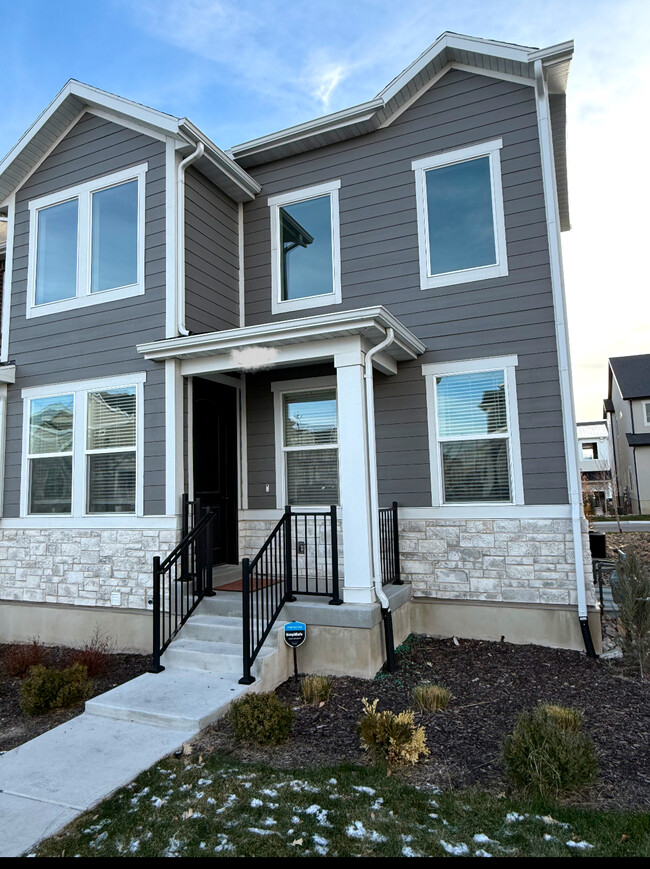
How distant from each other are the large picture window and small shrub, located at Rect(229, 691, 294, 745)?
3.04 metres

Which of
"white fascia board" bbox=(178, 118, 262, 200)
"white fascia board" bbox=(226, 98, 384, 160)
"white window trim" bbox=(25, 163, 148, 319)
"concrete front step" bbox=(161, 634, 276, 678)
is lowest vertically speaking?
"concrete front step" bbox=(161, 634, 276, 678)

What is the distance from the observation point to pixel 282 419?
7.07 metres

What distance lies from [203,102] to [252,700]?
9857 mm

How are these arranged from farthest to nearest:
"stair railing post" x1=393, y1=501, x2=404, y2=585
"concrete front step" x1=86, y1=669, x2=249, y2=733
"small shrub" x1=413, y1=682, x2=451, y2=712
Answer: "stair railing post" x1=393, y1=501, x2=404, y2=585 → "small shrub" x1=413, y1=682, x2=451, y2=712 → "concrete front step" x1=86, y1=669, x2=249, y2=733

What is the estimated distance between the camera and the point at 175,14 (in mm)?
8008

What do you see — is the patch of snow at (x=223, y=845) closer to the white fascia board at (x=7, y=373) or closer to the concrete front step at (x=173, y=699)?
the concrete front step at (x=173, y=699)

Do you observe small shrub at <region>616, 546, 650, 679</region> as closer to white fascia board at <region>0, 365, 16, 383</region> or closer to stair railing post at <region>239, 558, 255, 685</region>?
stair railing post at <region>239, 558, 255, 685</region>

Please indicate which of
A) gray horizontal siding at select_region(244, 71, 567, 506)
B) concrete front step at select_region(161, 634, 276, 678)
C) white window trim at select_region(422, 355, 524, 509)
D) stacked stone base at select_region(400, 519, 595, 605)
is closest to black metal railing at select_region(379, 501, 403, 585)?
stacked stone base at select_region(400, 519, 595, 605)

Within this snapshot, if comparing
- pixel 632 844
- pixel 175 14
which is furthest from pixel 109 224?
pixel 632 844

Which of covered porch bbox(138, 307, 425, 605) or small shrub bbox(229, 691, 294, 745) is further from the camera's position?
covered porch bbox(138, 307, 425, 605)

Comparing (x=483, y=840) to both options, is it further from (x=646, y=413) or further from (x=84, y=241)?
(x=646, y=413)

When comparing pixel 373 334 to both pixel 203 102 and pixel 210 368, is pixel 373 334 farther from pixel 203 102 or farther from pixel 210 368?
pixel 203 102

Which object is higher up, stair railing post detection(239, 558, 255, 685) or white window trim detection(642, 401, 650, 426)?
white window trim detection(642, 401, 650, 426)

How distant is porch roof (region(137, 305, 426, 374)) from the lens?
17.3 feet
